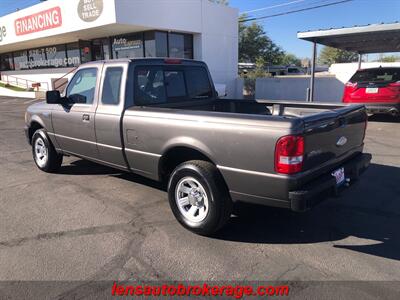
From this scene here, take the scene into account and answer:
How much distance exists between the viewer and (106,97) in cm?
484

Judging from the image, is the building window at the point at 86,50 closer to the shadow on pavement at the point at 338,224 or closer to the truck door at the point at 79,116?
the truck door at the point at 79,116

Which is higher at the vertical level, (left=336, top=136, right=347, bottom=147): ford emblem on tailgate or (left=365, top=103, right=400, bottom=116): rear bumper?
(left=336, top=136, right=347, bottom=147): ford emblem on tailgate

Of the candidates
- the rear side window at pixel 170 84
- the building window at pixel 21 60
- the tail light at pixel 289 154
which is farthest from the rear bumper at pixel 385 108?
the building window at pixel 21 60

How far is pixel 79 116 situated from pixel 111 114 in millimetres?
874

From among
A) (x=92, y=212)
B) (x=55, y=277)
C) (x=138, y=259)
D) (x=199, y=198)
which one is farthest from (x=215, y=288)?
(x=92, y=212)

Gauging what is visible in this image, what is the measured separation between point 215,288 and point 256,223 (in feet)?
4.43

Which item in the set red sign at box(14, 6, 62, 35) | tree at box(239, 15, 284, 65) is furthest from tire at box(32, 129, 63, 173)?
tree at box(239, 15, 284, 65)

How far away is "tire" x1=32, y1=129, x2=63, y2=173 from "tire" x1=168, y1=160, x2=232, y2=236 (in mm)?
3082

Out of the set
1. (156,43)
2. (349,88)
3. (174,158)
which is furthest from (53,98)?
(156,43)

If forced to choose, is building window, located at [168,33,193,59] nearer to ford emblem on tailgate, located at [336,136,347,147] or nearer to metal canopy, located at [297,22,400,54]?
metal canopy, located at [297,22,400,54]

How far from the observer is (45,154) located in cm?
627

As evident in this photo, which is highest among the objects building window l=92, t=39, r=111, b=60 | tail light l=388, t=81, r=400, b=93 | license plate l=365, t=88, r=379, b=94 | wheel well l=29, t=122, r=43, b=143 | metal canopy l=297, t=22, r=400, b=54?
building window l=92, t=39, r=111, b=60

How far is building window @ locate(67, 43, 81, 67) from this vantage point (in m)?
22.4

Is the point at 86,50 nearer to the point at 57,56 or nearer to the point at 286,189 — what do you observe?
the point at 57,56
